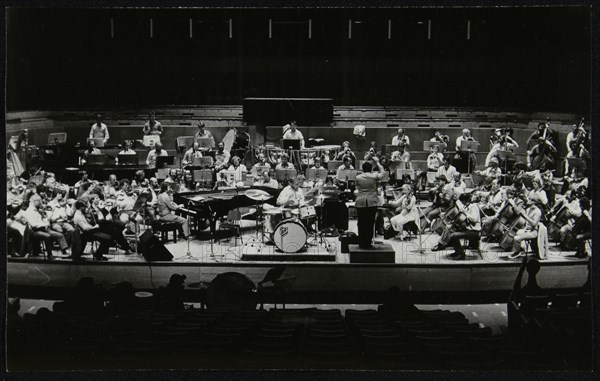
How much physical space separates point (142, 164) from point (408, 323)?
23.5 feet

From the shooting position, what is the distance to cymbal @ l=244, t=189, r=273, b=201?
42.4 feet

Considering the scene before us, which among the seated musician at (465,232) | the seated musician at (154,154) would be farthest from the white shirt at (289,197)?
the seated musician at (154,154)

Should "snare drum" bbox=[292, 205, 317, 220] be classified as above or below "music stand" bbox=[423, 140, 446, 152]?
below

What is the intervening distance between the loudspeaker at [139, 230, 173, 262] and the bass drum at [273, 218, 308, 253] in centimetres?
177

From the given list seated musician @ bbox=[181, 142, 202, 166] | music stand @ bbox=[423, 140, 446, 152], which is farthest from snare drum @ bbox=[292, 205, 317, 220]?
music stand @ bbox=[423, 140, 446, 152]

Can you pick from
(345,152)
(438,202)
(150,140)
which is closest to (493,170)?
(438,202)

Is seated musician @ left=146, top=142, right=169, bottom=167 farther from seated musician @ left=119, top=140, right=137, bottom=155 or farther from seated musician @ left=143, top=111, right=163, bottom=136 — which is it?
seated musician @ left=143, top=111, right=163, bottom=136

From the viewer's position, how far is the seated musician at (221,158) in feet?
51.6

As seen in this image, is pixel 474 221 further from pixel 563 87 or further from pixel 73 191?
pixel 73 191

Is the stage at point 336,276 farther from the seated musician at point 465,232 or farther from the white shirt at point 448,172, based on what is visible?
the white shirt at point 448,172

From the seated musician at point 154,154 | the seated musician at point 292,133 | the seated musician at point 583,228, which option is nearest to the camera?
the seated musician at point 583,228

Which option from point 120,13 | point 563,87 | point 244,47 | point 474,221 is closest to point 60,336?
point 120,13

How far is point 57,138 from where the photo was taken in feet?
45.0

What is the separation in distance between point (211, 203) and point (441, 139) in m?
5.73
